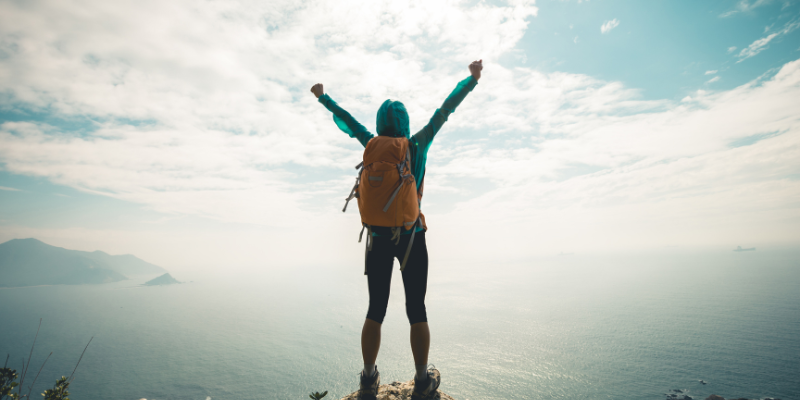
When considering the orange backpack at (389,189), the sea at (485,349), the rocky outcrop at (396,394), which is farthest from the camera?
the sea at (485,349)

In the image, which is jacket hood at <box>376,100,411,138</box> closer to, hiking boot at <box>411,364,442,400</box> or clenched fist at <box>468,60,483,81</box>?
clenched fist at <box>468,60,483,81</box>

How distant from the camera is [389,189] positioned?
11.8 ft

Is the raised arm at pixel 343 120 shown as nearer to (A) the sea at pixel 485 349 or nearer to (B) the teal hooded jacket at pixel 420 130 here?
(B) the teal hooded jacket at pixel 420 130

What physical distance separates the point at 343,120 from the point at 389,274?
2.23 metres

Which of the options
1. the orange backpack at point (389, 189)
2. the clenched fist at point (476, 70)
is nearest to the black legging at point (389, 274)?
the orange backpack at point (389, 189)

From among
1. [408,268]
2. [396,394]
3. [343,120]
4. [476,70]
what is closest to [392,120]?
[343,120]

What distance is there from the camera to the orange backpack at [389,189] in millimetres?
3596

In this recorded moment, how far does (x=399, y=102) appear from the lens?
4.06m

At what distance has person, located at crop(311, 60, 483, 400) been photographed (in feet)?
12.3

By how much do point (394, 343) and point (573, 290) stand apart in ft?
445

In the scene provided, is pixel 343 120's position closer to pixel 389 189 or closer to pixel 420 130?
pixel 420 130

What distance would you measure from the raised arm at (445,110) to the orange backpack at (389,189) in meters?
0.27

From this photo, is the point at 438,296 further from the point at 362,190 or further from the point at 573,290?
the point at 362,190

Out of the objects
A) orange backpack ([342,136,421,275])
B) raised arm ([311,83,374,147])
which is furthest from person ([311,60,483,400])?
raised arm ([311,83,374,147])
